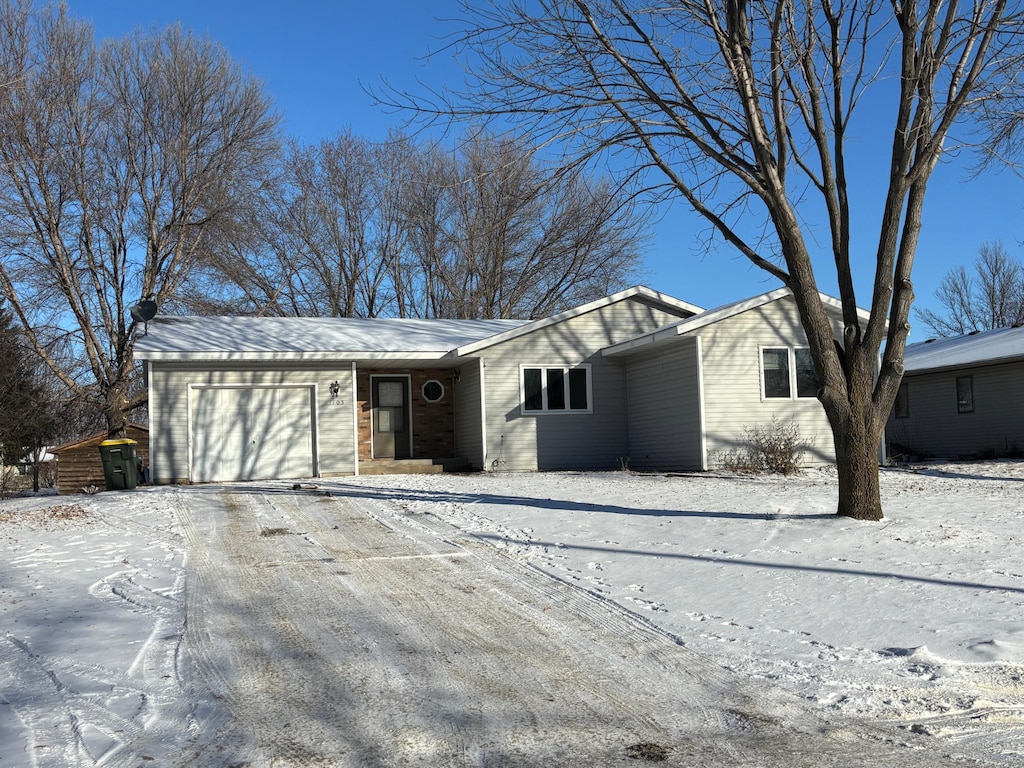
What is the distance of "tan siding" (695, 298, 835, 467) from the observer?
17.6 meters

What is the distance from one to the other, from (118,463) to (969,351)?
2052 cm

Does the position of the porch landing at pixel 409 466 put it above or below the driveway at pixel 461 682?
above

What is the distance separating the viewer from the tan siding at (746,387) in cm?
1762

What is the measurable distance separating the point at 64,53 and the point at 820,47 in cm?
2166

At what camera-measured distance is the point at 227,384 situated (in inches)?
699

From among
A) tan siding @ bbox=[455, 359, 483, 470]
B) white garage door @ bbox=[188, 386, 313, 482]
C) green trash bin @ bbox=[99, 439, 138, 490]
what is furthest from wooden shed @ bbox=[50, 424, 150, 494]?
tan siding @ bbox=[455, 359, 483, 470]

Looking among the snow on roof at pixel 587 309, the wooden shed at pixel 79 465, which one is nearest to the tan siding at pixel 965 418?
the snow on roof at pixel 587 309

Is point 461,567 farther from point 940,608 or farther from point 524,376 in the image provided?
point 524,376

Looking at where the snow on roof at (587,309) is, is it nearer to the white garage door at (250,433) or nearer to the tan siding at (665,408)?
the tan siding at (665,408)

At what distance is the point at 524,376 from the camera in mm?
19359

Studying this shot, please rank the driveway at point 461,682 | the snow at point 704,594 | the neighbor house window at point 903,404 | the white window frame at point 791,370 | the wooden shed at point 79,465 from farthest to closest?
the neighbor house window at point 903,404
the wooden shed at point 79,465
the white window frame at point 791,370
the snow at point 704,594
the driveway at point 461,682

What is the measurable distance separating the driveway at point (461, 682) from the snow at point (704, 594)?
242mm

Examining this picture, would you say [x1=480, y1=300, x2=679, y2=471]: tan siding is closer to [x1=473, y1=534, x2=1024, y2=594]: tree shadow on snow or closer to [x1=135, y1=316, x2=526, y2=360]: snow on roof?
[x1=135, y1=316, x2=526, y2=360]: snow on roof

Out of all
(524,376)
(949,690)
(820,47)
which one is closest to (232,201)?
(524,376)
